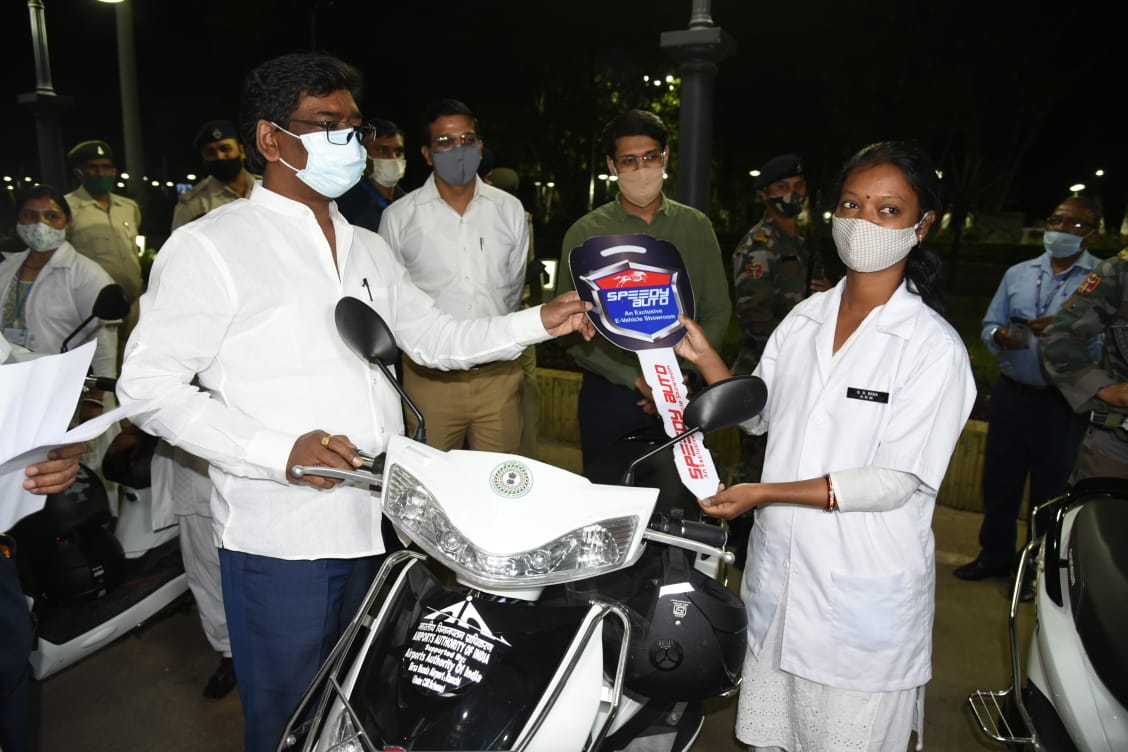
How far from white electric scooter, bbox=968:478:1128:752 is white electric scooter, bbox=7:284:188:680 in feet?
9.87

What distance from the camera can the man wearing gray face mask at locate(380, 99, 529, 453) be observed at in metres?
3.59

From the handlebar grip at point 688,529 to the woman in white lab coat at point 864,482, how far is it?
252mm

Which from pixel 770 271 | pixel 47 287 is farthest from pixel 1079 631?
pixel 47 287

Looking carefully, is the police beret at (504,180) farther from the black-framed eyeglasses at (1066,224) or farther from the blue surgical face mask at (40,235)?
the black-framed eyeglasses at (1066,224)

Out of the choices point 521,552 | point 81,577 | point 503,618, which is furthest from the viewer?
point 81,577

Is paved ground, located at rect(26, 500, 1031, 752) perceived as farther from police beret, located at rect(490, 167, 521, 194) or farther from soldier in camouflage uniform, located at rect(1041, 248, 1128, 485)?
police beret, located at rect(490, 167, 521, 194)

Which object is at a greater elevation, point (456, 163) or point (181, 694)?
point (456, 163)

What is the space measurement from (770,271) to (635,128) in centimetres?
120

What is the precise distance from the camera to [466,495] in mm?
1564

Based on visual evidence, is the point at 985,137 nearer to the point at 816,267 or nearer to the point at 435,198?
the point at 816,267

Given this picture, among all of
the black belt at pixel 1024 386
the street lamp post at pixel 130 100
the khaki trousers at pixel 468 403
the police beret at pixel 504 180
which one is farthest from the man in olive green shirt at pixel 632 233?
the street lamp post at pixel 130 100

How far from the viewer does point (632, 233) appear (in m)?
3.46

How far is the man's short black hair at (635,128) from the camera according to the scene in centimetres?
346

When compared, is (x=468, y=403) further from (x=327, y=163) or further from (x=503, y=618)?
(x=503, y=618)
